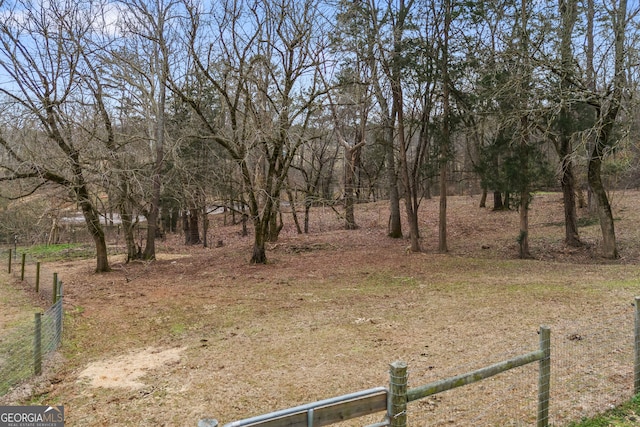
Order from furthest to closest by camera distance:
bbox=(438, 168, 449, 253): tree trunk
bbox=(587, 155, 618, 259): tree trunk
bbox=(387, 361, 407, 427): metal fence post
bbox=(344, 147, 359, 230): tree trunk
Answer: bbox=(344, 147, 359, 230): tree trunk < bbox=(438, 168, 449, 253): tree trunk < bbox=(587, 155, 618, 259): tree trunk < bbox=(387, 361, 407, 427): metal fence post

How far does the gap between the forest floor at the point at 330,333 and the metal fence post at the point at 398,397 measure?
4.69 ft

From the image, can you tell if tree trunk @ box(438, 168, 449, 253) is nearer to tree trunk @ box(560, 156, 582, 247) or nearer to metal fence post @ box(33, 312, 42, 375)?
tree trunk @ box(560, 156, 582, 247)

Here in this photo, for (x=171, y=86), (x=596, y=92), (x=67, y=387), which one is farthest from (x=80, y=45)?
(x=596, y=92)

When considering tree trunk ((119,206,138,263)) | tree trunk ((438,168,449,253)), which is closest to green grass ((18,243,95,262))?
tree trunk ((119,206,138,263))

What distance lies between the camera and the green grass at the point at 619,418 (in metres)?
3.35

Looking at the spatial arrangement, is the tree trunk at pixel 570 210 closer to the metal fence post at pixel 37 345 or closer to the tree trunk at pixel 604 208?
the tree trunk at pixel 604 208

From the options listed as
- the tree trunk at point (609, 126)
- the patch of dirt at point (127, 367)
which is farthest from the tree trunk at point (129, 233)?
the tree trunk at point (609, 126)

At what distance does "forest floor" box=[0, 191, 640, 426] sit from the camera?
4.16m

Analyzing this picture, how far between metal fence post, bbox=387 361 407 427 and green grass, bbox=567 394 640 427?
1930mm

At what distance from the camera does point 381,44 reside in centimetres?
1355

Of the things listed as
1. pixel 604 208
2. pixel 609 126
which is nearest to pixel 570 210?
pixel 604 208

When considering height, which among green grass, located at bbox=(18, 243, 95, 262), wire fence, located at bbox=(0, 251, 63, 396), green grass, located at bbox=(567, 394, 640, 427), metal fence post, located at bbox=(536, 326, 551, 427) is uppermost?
metal fence post, located at bbox=(536, 326, 551, 427)

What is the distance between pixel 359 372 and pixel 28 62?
1213 cm

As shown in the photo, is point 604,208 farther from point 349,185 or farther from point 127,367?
point 127,367
